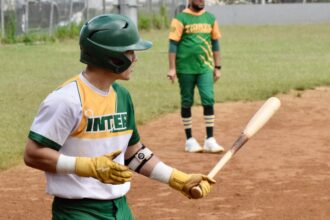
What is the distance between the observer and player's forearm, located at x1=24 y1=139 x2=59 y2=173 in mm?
4332

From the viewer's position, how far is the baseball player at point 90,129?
435 cm

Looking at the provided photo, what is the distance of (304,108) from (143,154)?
9.64 meters

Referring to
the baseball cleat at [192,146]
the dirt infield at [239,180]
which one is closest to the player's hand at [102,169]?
the dirt infield at [239,180]

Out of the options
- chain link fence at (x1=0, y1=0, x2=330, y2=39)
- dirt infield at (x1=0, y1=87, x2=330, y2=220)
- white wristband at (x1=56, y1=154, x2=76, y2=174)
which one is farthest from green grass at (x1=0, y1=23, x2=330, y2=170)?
white wristband at (x1=56, y1=154, x2=76, y2=174)

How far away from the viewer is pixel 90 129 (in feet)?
14.7

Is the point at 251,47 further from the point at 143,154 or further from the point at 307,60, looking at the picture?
the point at 143,154

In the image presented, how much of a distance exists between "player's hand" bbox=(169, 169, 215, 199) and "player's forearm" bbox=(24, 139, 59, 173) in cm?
74

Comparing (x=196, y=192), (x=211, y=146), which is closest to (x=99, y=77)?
(x=196, y=192)

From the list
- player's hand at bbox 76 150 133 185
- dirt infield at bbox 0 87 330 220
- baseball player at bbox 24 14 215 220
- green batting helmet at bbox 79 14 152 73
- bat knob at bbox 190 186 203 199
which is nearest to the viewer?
player's hand at bbox 76 150 133 185

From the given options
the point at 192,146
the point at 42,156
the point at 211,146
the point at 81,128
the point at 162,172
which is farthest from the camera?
the point at 192,146

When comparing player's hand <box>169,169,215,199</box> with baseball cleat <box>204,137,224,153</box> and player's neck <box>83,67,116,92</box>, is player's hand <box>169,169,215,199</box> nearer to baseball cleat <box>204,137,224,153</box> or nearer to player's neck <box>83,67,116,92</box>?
player's neck <box>83,67,116,92</box>

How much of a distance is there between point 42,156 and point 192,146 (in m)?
6.60

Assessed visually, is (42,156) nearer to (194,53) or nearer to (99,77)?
(99,77)

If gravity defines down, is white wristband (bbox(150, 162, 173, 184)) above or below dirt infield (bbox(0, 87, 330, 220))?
above
